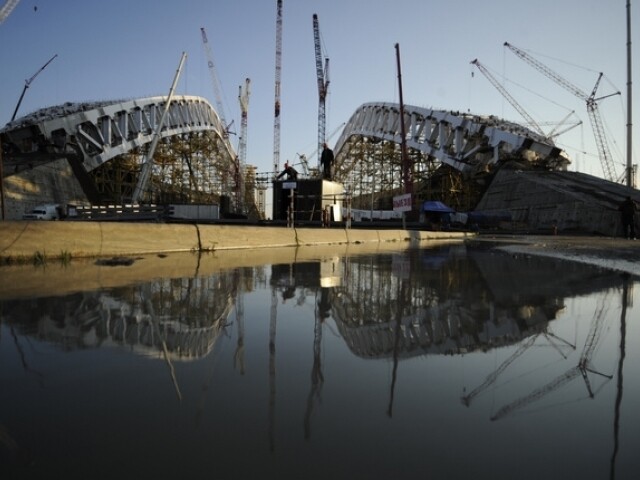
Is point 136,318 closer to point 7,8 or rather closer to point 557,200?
point 557,200

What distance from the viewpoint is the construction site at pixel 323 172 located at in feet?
88.5

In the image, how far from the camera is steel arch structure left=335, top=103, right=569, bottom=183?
44062 millimetres

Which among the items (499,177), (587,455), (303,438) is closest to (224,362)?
(303,438)

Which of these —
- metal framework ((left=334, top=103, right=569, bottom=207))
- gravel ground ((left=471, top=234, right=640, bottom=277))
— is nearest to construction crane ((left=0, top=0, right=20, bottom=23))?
metal framework ((left=334, top=103, right=569, bottom=207))

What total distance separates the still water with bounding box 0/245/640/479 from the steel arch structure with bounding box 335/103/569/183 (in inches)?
1774

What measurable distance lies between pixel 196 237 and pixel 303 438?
7980 mm

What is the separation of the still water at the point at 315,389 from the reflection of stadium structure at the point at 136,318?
0.07ft

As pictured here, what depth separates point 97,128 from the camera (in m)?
40.8

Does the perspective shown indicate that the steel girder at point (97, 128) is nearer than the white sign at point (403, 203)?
No

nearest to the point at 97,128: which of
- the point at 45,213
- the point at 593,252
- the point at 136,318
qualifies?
the point at 45,213

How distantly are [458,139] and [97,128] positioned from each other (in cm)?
3846

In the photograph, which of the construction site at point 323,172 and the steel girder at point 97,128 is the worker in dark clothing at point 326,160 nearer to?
the construction site at point 323,172

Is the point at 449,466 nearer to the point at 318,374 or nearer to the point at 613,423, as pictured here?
the point at 613,423

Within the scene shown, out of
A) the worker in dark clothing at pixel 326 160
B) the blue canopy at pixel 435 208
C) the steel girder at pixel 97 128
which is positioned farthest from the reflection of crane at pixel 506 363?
the steel girder at pixel 97 128
